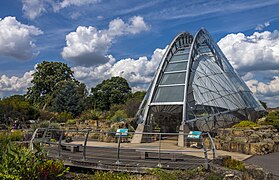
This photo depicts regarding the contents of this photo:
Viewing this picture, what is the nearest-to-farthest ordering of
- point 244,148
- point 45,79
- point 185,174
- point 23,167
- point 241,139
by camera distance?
point 23,167 < point 185,174 < point 244,148 < point 241,139 < point 45,79

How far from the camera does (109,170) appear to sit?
9.35m

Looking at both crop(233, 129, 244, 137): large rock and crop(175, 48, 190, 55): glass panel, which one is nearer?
crop(233, 129, 244, 137): large rock

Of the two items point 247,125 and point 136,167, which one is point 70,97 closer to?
point 247,125

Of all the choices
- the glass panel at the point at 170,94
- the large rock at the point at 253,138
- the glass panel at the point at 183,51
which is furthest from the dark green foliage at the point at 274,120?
the glass panel at the point at 183,51

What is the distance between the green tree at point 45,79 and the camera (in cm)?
6181

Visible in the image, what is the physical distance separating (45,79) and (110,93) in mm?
14282

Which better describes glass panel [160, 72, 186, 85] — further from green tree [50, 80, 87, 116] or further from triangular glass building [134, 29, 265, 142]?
green tree [50, 80, 87, 116]

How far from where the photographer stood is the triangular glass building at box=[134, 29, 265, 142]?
70.6ft

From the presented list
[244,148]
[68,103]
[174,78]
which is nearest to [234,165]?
[244,148]

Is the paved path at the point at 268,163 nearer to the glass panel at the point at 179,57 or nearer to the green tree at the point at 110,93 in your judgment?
the glass panel at the point at 179,57

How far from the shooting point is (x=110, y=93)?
63906 mm

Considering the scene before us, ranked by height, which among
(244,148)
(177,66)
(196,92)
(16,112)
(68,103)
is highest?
(177,66)

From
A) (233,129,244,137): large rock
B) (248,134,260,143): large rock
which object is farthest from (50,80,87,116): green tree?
(248,134,260,143): large rock

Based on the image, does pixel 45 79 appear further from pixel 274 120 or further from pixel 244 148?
pixel 244 148
